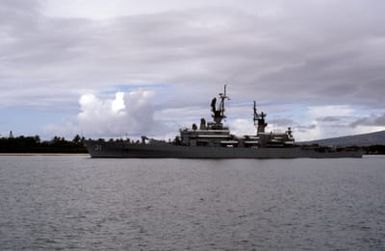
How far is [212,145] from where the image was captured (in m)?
146

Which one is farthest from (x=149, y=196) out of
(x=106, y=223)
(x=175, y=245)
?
(x=175, y=245)

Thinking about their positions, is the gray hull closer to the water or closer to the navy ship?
the navy ship

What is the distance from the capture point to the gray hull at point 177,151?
475 feet

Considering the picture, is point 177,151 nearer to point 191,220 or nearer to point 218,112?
point 218,112

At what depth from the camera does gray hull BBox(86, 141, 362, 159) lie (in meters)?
145

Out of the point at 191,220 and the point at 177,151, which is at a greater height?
the point at 177,151

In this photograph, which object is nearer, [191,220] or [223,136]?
[191,220]

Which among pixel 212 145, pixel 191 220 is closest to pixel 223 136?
pixel 212 145

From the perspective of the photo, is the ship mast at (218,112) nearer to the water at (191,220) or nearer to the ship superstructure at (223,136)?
the ship superstructure at (223,136)

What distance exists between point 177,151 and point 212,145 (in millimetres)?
8695

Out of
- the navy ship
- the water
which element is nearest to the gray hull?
the navy ship

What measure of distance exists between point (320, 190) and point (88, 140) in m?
103

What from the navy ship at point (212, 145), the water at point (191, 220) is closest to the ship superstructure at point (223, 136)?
the navy ship at point (212, 145)

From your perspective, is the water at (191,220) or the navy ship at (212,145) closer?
the water at (191,220)
